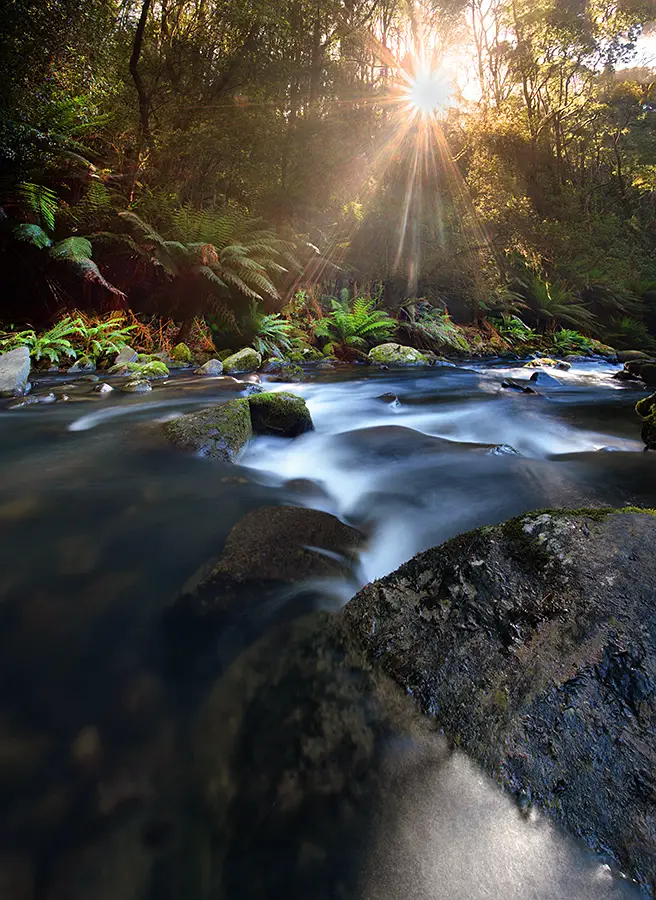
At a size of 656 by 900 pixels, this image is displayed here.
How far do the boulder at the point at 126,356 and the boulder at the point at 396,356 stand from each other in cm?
598

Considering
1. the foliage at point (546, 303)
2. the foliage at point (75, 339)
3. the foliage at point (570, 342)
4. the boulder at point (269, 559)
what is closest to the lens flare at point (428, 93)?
the foliage at point (546, 303)

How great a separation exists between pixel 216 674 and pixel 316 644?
354 mm

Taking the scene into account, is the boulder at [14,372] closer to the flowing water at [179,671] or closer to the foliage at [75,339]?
the foliage at [75,339]

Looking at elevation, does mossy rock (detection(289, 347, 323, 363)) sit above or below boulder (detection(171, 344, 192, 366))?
below

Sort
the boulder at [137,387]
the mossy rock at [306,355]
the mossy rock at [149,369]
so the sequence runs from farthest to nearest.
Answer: the mossy rock at [306,355], the mossy rock at [149,369], the boulder at [137,387]

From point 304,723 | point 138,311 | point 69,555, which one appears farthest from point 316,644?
point 138,311

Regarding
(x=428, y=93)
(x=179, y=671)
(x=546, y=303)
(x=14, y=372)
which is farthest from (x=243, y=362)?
(x=428, y=93)

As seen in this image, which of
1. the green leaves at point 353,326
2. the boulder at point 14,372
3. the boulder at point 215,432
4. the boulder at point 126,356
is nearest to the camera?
the boulder at point 215,432

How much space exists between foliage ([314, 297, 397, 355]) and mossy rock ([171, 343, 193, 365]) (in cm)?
387

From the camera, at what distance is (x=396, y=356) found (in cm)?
1165

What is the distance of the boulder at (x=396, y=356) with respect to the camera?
11492 mm

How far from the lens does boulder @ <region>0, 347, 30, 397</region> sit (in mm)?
5688

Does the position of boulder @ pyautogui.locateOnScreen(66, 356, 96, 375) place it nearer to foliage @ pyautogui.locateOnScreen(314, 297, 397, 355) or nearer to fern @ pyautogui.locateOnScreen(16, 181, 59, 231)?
fern @ pyautogui.locateOnScreen(16, 181, 59, 231)

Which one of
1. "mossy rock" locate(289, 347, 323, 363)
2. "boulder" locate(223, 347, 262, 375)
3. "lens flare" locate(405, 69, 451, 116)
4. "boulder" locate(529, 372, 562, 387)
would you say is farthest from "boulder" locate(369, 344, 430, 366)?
"lens flare" locate(405, 69, 451, 116)
